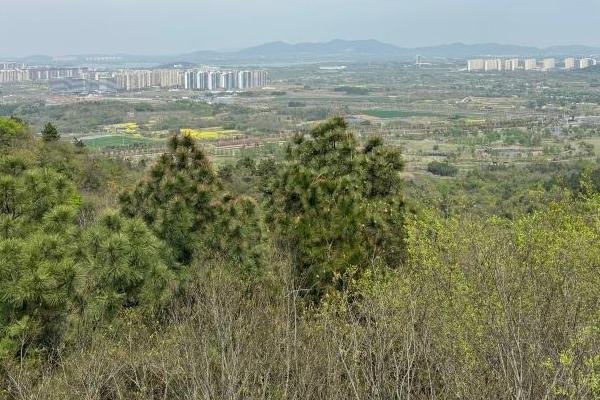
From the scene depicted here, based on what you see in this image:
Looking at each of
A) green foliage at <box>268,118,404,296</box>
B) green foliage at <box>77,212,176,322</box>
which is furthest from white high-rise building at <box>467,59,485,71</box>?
green foliage at <box>77,212,176,322</box>

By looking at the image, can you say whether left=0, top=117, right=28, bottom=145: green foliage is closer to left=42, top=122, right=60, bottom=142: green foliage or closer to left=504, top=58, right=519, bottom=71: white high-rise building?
left=42, top=122, right=60, bottom=142: green foliage

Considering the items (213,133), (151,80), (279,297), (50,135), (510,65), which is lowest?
(279,297)

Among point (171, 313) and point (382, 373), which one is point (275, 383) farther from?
point (171, 313)

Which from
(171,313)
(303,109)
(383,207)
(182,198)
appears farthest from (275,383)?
(303,109)

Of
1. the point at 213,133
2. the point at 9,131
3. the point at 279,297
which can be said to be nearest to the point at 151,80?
the point at 213,133

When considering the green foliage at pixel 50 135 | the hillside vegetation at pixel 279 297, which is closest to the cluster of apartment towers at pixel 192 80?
the green foliage at pixel 50 135

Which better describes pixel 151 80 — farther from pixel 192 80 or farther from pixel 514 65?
pixel 514 65
